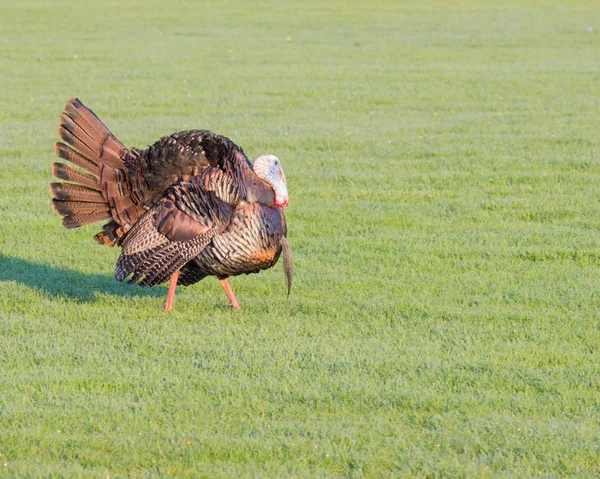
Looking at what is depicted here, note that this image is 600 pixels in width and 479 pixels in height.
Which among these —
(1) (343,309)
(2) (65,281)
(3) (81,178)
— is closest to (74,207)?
(3) (81,178)

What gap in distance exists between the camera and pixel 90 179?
7816mm

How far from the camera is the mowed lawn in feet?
17.7

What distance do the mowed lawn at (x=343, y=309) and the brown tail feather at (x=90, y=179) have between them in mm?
722

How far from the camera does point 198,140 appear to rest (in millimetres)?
7824

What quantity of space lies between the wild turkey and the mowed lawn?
0.43m

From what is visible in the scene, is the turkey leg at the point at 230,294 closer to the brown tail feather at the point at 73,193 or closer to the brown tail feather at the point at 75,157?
the brown tail feather at the point at 73,193

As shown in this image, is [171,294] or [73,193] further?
[171,294]

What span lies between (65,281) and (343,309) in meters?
2.49

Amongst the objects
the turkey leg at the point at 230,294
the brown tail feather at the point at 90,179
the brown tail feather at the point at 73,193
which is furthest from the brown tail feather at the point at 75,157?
the turkey leg at the point at 230,294

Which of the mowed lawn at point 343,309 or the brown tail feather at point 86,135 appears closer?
the mowed lawn at point 343,309

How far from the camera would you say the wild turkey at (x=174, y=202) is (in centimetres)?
758

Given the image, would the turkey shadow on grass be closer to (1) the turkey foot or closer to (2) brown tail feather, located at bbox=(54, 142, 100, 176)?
(1) the turkey foot

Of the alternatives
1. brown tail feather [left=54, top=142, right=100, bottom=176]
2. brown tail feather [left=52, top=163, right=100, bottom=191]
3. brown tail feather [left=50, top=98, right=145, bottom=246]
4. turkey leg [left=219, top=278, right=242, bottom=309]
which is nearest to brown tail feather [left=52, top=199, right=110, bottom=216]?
brown tail feather [left=50, top=98, right=145, bottom=246]

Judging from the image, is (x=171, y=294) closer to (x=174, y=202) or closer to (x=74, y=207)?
(x=174, y=202)
